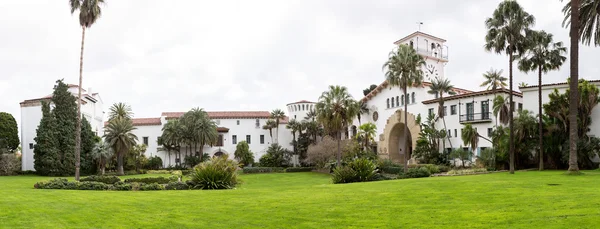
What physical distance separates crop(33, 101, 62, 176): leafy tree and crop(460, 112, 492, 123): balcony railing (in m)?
41.1

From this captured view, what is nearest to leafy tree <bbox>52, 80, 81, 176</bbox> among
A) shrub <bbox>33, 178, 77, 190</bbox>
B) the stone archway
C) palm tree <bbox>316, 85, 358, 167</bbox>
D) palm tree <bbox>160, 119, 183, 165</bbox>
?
palm tree <bbox>160, 119, 183, 165</bbox>

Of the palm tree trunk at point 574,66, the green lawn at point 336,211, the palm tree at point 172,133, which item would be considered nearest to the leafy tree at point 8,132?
the palm tree at point 172,133

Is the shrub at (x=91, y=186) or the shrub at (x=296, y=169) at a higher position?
the shrub at (x=91, y=186)

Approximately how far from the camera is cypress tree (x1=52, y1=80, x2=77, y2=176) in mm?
46531

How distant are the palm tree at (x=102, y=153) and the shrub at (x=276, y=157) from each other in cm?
2286

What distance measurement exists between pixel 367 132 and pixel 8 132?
1668 inches

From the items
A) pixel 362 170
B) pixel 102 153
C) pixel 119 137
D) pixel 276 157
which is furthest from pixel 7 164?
pixel 362 170

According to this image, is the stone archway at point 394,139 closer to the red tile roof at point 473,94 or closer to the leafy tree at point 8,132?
the red tile roof at point 473,94

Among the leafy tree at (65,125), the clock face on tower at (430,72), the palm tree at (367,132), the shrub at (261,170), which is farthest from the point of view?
the clock face on tower at (430,72)

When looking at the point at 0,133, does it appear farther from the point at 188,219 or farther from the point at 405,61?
the point at 188,219

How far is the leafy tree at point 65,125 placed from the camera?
4653 centimetres

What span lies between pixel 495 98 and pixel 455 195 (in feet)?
95.5

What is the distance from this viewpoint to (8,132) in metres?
51.6

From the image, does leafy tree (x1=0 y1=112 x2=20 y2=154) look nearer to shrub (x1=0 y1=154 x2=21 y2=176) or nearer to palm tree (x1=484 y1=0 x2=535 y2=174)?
shrub (x1=0 y1=154 x2=21 y2=176)
